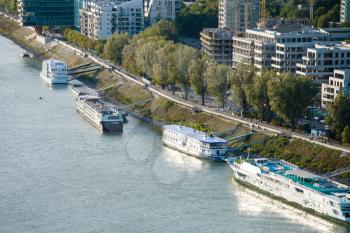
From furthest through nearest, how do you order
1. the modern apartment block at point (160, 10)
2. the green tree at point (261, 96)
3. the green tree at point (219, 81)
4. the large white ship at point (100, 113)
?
the modern apartment block at point (160, 10) < the green tree at point (219, 81) < the large white ship at point (100, 113) < the green tree at point (261, 96)

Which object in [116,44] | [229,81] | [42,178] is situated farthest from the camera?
[116,44]

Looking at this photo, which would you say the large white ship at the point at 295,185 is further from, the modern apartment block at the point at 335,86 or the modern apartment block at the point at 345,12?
the modern apartment block at the point at 345,12

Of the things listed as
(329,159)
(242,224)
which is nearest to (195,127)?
(329,159)


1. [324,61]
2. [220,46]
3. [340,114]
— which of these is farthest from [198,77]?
[220,46]

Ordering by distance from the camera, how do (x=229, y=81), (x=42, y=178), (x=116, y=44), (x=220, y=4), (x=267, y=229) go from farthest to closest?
(x=220, y=4) < (x=116, y=44) < (x=229, y=81) < (x=42, y=178) < (x=267, y=229)

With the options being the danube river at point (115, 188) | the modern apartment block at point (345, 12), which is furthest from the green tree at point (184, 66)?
the modern apartment block at point (345, 12)

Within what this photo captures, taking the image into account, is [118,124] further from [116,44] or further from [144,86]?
[116,44]
